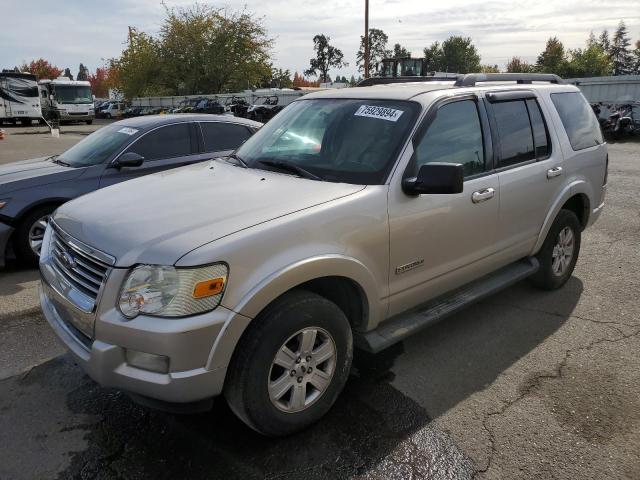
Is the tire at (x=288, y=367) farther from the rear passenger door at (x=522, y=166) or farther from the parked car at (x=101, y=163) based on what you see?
the parked car at (x=101, y=163)

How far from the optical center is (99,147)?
6.11m

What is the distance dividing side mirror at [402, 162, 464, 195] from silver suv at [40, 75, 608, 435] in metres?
0.01

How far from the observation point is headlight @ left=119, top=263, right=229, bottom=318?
7.50ft

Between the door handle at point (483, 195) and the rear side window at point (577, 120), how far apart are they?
1.44 metres

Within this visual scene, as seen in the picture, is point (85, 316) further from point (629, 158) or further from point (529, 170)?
point (629, 158)

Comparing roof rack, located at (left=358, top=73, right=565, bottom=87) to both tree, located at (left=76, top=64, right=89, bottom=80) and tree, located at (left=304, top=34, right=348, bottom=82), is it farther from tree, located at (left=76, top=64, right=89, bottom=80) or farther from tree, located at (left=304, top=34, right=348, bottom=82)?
tree, located at (left=76, top=64, right=89, bottom=80)

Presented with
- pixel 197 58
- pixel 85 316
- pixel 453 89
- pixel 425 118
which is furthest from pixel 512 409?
pixel 197 58

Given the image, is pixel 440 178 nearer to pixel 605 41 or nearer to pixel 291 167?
pixel 291 167

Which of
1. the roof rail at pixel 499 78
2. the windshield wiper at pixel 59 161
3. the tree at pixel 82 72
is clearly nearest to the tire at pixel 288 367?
the roof rail at pixel 499 78

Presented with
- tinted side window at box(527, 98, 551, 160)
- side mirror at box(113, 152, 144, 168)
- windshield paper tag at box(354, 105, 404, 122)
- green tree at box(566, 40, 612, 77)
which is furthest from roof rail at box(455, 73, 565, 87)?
green tree at box(566, 40, 612, 77)

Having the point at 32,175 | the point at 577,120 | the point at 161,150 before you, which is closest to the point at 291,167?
the point at 577,120

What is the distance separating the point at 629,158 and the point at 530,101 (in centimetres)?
1275

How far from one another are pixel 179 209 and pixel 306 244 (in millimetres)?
726

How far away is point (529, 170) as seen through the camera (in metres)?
4.03
